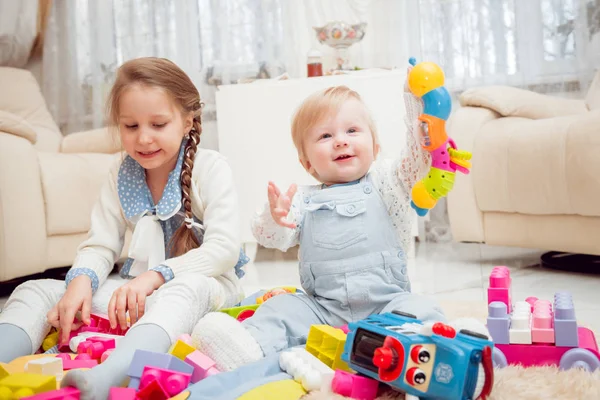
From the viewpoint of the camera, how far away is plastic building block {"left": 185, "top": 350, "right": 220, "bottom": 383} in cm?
95

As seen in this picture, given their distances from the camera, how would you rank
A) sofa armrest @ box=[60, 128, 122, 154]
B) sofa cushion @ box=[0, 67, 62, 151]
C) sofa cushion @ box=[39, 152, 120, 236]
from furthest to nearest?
sofa cushion @ box=[0, 67, 62, 151], sofa armrest @ box=[60, 128, 122, 154], sofa cushion @ box=[39, 152, 120, 236]

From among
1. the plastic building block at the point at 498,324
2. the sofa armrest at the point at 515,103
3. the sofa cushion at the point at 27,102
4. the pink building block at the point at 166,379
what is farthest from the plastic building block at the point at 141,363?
the sofa cushion at the point at 27,102

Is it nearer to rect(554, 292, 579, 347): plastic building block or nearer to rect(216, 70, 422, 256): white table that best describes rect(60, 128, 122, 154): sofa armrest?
rect(216, 70, 422, 256): white table

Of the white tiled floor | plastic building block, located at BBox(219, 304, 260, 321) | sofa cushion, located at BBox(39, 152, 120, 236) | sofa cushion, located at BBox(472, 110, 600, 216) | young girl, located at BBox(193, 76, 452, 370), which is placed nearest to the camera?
young girl, located at BBox(193, 76, 452, 370)

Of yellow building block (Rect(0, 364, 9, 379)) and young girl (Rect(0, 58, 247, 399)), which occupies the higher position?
young girl (Rect(0, 58, 247, 399))

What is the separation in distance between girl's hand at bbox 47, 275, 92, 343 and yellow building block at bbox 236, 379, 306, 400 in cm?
42

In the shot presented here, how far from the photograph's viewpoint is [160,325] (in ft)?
3.43

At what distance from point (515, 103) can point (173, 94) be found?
130 centimetres

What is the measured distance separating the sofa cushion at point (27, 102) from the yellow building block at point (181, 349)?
212 cm

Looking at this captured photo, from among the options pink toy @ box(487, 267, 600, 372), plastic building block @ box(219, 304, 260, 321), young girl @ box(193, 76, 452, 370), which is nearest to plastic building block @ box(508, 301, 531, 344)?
pink toy @ box(487, 267, 600, 372)

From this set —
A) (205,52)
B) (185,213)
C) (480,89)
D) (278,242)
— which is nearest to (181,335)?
(278,242)

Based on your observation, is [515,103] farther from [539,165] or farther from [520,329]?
[520,329]

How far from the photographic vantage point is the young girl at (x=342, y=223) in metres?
1.12

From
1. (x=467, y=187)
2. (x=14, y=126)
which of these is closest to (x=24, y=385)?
(x=14, y=126)
